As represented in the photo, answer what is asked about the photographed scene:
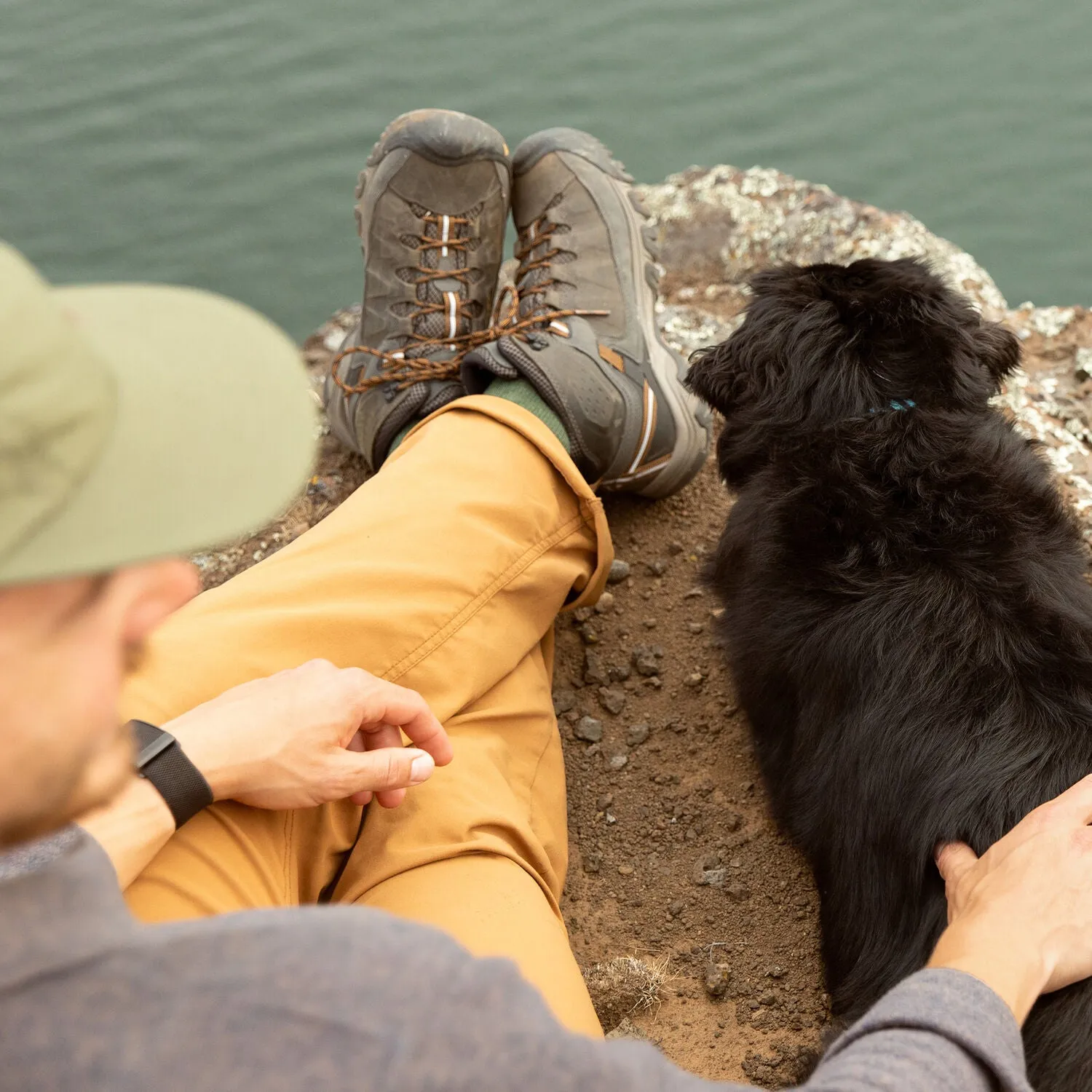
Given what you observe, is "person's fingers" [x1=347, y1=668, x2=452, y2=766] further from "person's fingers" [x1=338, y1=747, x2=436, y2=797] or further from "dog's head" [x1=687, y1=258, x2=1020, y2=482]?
"dog's head" [x1=687, y1=258, x2=1020, y2=482]

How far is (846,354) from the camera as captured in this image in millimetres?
2107

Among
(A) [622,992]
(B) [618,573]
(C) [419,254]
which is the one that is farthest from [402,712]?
(C) [419,254]

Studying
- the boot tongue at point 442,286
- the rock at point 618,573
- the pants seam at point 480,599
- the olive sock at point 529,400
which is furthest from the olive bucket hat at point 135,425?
the boot tongue at point 442,286

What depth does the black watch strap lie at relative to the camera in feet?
4.72

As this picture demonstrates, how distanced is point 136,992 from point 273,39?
5301mm

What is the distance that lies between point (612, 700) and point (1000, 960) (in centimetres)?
129

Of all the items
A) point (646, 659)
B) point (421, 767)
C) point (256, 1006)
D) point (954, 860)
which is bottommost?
point (646, 659)

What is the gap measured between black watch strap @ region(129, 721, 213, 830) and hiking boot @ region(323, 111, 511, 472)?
1.36m

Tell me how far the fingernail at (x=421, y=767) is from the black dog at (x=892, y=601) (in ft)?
2.20

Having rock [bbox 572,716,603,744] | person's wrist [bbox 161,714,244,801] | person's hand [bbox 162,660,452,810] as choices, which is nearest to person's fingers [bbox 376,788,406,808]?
person's hand [bbox 162,660,452,810]

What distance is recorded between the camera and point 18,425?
2.26 ft

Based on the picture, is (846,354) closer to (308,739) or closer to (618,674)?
(618,674)

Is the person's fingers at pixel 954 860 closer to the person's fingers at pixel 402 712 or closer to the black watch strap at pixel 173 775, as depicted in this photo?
the person's fingers at pixel 402 712

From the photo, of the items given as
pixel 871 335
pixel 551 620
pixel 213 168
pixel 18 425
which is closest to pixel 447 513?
pixel 551 620
